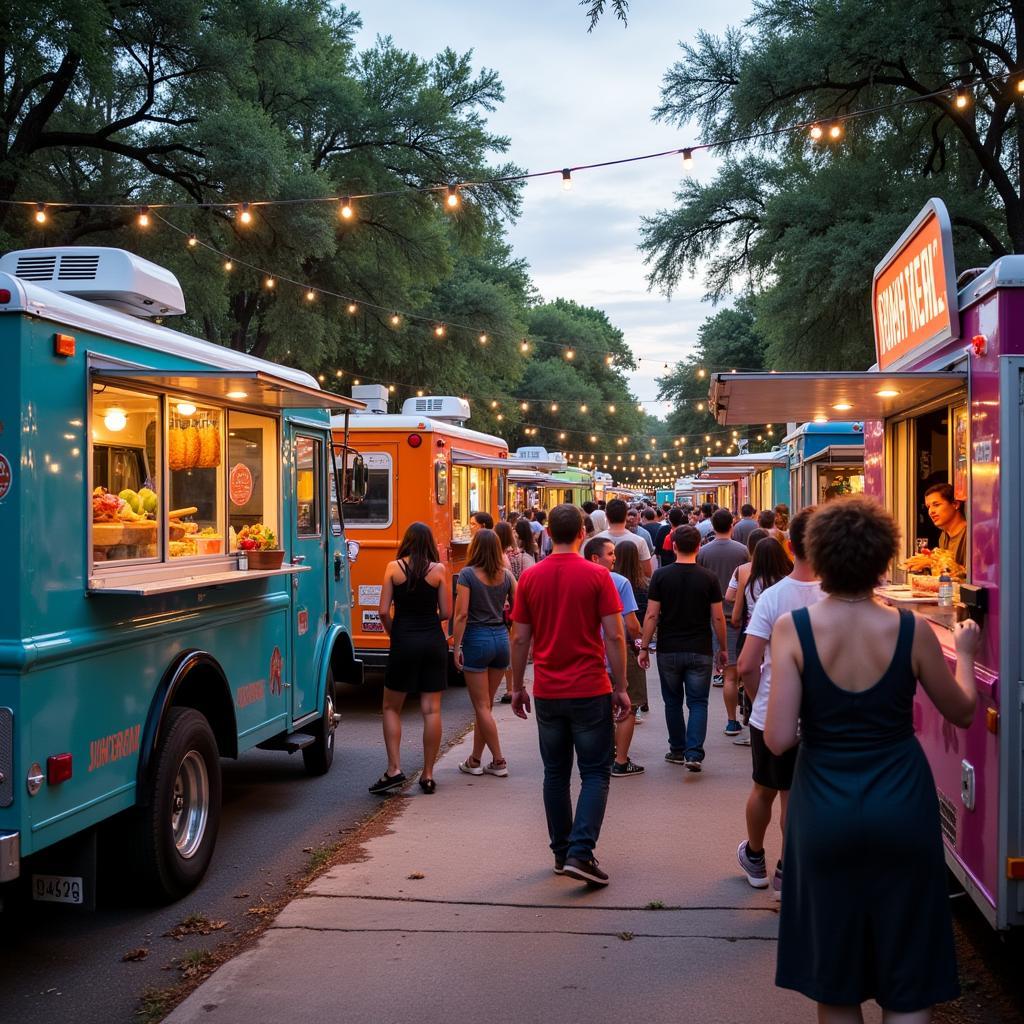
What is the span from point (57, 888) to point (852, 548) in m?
3.54

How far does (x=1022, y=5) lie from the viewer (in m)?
18.4

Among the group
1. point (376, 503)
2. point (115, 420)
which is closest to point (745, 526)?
point (376, 503)

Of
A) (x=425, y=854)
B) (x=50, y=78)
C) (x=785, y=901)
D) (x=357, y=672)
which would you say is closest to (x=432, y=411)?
(x=357, y=672)

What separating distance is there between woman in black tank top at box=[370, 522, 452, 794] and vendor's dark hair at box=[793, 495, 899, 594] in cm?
446

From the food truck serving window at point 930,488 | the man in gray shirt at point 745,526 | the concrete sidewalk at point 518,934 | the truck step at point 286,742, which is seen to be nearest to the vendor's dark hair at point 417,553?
the truck step at point 286,742

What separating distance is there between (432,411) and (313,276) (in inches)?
460

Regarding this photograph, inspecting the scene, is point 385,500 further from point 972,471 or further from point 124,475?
point 972,471

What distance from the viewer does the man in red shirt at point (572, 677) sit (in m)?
5.56

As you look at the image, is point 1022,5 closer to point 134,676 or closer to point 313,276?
point 313,276

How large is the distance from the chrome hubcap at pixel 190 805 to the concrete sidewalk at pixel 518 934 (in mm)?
697

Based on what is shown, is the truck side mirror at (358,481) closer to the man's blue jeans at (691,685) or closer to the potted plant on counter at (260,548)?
the potted plant on counter at (260,548)

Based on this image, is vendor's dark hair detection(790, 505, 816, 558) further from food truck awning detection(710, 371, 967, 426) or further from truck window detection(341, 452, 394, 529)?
truck window detection(341, 452, 394, 529)

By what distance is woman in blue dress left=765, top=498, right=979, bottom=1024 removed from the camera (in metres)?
2.97

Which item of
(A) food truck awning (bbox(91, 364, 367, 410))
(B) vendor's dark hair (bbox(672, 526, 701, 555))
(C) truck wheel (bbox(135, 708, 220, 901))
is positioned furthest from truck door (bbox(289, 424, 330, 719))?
(B) vendor's dark hair (bbox(672, 526, 701, 555))
